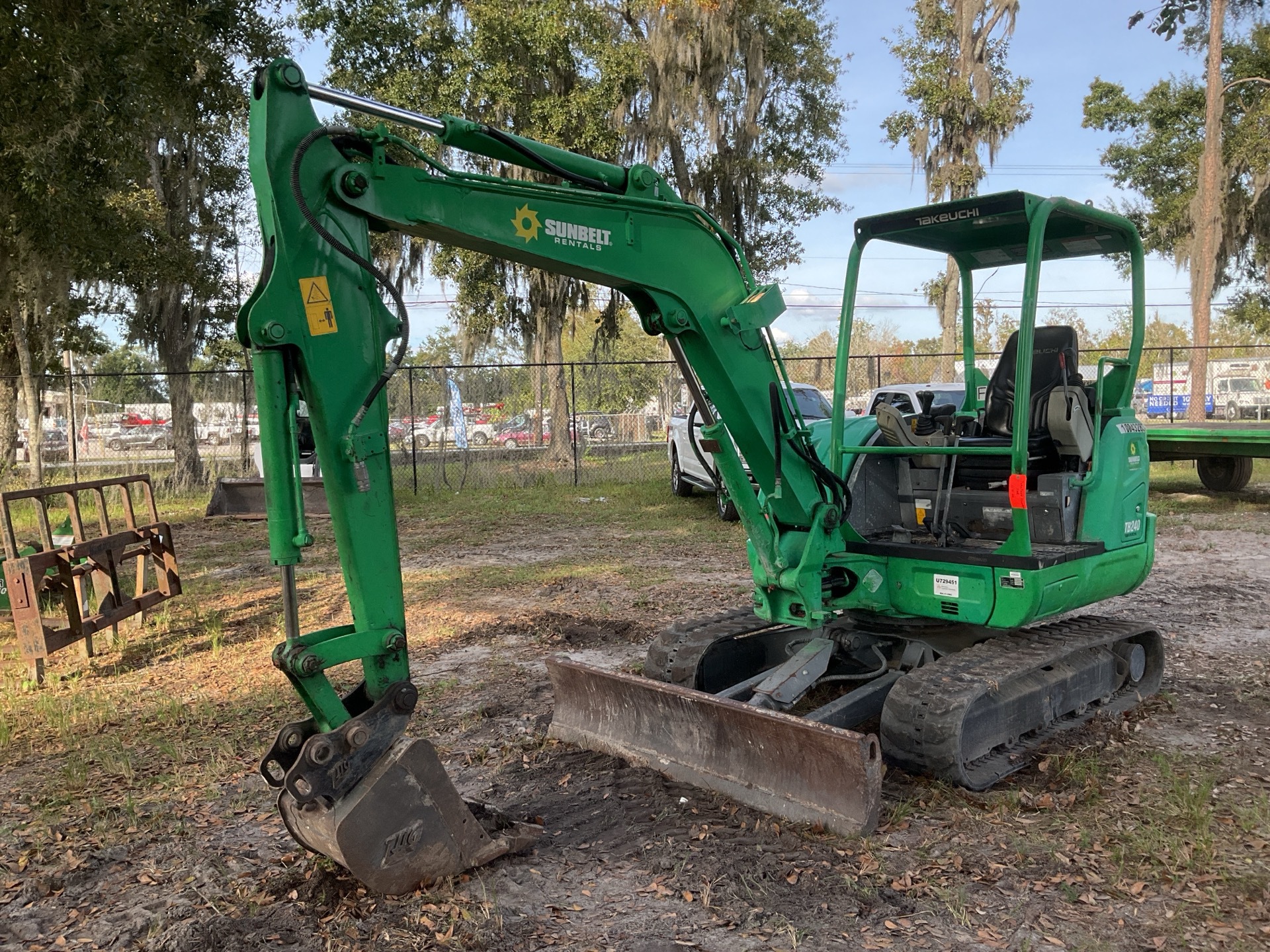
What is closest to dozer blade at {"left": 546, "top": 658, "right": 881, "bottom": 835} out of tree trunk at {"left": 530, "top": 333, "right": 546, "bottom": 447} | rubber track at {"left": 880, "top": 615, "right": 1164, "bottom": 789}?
rubber track at {"left": 880, "top": 615, "right": 1164, "bottom": 789}

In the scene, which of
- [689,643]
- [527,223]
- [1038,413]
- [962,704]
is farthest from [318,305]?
[1038,413]

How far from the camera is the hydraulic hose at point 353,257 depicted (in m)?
3.45

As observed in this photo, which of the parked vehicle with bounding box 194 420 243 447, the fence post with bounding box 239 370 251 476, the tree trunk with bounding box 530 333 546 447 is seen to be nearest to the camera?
the fence post with bounding box 239 370 251 476

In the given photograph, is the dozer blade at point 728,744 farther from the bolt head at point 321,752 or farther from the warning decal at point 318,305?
the warning decal at point 318,305

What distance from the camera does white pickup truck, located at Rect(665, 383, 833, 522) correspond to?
1298cm

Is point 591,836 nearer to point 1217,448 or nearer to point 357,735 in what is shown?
point 357,735

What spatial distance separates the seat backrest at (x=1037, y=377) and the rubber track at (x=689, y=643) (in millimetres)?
1858

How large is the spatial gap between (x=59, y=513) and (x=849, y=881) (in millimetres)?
16993

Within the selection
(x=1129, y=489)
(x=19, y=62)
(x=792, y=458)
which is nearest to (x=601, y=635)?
(x=792, y=458)

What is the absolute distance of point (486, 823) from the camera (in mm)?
4234

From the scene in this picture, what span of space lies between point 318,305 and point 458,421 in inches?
647

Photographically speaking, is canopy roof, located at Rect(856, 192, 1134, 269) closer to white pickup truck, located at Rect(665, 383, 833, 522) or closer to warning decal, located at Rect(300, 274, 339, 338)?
→ warning decal, located at Rect(300, 274, 339, 338)

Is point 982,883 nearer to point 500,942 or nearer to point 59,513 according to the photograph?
point 500,942

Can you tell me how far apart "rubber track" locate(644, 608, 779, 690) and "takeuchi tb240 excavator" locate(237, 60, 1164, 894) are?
0.03m
